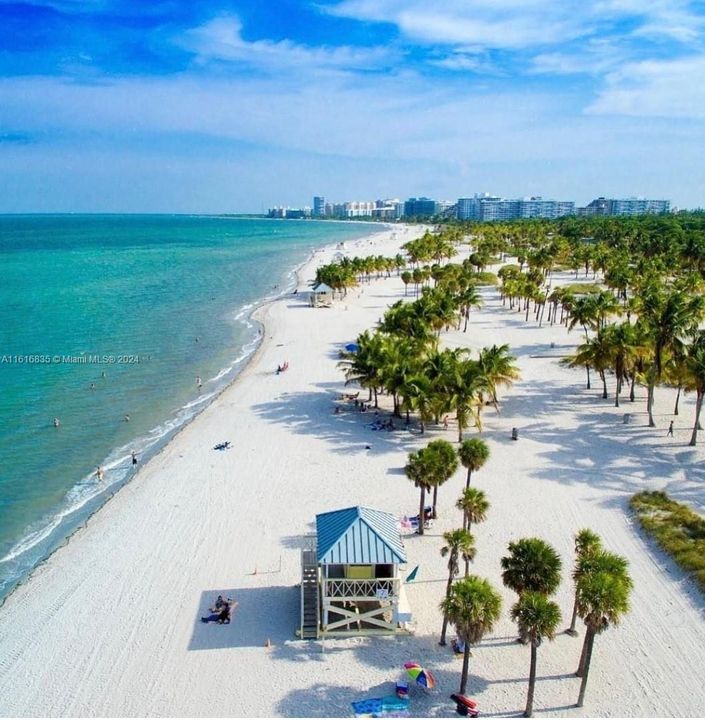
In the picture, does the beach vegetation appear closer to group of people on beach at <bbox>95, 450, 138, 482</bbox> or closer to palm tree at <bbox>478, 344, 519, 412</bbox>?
palm tree at <bbox>478, 344, 519, 412</bbox>

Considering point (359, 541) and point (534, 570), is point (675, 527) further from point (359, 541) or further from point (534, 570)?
point (359, 541)

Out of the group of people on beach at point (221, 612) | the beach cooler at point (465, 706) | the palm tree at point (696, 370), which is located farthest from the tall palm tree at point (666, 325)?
the group of people on beach at point (221, 612)

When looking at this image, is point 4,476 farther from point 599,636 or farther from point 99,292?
point 99,292

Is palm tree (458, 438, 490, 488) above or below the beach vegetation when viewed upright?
above

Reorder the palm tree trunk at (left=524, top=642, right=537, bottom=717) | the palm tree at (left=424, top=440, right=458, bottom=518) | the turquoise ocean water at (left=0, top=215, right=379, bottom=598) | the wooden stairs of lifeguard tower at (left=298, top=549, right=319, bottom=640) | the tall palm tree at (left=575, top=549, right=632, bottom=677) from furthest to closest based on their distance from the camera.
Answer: the turquoise ocean water at (left=0, top=215, right=379, bottom=598)
the palm tree at (left=424, top=440, right=458, bottom=518)
the wooden stairs of lifeguard tower at (left=298, top=549, right=319, bottom=640)
the tall palm tree at (left=575, top=549, right=632, bottom=677)
the palm tree trunk at (left=524, top=642, right=537, bottom=717)

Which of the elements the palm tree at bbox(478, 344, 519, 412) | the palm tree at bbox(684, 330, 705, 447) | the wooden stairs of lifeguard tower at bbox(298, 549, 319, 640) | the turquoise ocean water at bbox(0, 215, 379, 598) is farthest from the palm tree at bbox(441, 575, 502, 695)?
the palm tree at bbox(684, 330, 705, 447)

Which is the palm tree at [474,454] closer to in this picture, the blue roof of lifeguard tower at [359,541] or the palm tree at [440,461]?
the palm tree at [440,461]
